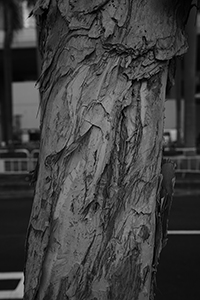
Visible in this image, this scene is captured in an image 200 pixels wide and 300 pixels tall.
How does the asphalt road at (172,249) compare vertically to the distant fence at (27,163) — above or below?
below

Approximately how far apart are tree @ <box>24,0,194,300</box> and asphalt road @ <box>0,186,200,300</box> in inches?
99.6

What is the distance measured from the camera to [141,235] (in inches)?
40.6

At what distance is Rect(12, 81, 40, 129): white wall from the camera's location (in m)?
30.1

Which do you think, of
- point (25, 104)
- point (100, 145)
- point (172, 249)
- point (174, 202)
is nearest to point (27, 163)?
point (174, 202)

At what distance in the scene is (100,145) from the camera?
997 millimetres

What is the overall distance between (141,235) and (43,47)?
724 mm

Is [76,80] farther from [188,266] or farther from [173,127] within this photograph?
[173,127]

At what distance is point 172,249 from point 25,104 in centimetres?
2728

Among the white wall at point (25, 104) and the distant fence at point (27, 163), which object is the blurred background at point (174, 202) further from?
the white wall at point (25, 104)

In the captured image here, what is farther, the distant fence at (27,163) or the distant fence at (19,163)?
the distant fence at (19,163)

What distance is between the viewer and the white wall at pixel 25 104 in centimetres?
3014

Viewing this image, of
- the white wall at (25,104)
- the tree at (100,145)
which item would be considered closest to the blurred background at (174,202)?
the tree at (100,145)

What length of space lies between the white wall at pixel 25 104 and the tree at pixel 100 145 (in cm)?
2980

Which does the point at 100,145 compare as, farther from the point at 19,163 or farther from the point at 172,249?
the point at 19,163
